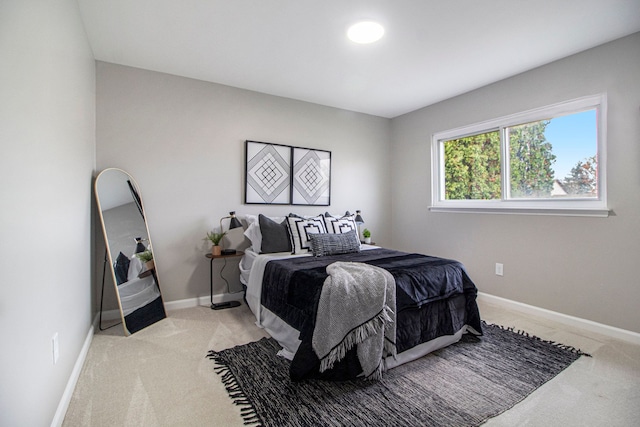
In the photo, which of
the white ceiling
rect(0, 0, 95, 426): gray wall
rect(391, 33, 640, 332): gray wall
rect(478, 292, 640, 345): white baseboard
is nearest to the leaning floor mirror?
rect(0, 0, 95, 426): gray wall

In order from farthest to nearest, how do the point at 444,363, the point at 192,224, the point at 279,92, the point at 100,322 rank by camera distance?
the point at 279,92 → the point at 192,224 → the point at 100,322 → the point at 444,363

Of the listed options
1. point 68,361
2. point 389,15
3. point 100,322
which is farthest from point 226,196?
point 389,15

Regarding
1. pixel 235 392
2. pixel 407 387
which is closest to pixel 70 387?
pixel 235 392

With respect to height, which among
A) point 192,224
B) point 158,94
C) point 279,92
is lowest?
point 192,224

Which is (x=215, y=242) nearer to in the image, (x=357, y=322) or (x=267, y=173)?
(x=267, y=173)

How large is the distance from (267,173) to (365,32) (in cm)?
192

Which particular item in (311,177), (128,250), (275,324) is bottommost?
(275,324)

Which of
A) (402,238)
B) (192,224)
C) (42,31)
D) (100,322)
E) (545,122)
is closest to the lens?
(42,31)

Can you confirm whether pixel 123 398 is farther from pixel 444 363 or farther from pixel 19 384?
pixel 444 363

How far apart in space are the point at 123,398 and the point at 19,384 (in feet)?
2.58

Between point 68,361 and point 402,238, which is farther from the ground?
point 402,238

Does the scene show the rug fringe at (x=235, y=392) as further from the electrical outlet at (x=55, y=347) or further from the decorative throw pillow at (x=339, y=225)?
the decorative throw pillow at (x=339, y=225)

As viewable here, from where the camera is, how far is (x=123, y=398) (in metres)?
1.78

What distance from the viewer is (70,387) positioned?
5.90ft
